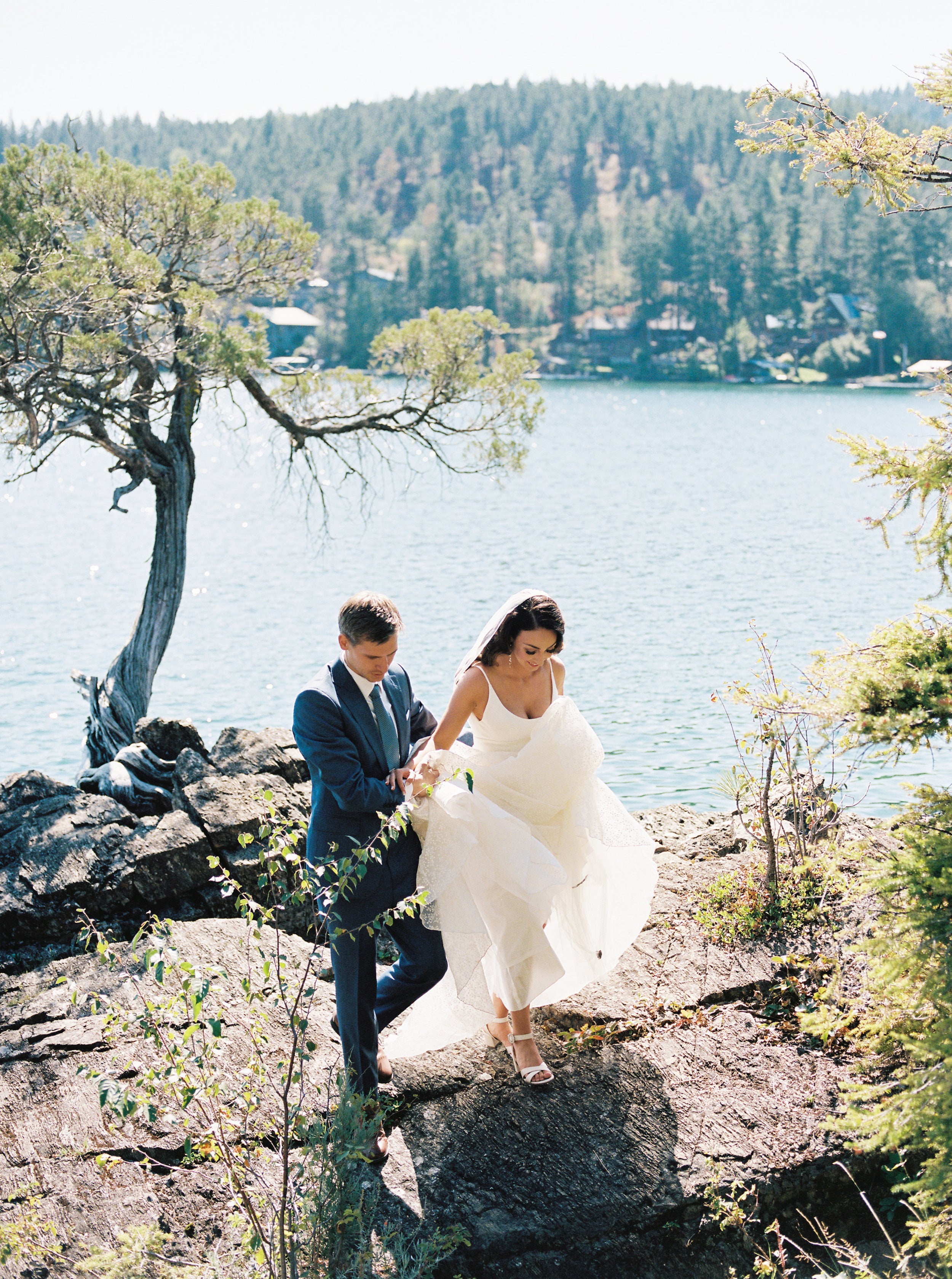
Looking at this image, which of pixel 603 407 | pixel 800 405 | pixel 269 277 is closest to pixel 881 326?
pixel 800 405

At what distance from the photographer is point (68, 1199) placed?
11.6 feet

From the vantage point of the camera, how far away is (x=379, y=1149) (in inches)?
143

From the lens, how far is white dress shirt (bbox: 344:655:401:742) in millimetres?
3740

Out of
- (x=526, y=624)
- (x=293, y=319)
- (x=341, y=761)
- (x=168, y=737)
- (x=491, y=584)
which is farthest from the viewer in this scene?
(x=293, y=319)

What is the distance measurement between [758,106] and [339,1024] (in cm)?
371

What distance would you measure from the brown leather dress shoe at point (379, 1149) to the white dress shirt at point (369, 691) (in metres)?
1.36

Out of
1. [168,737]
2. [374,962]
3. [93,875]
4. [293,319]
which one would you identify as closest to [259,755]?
[168,737]

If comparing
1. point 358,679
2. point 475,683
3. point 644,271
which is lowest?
point 475,683

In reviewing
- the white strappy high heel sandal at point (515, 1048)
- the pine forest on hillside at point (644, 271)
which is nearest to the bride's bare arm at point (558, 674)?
the white strappy high heel sandal at point (515, 1048)

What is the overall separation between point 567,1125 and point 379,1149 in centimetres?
70

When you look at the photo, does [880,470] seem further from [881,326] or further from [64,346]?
[881,326]

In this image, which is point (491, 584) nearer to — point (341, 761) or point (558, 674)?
point (558, 674)

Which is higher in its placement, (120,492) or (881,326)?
(881,326)

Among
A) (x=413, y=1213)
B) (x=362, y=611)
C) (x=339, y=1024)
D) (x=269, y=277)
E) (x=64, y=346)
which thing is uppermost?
(x=269, y=277)
